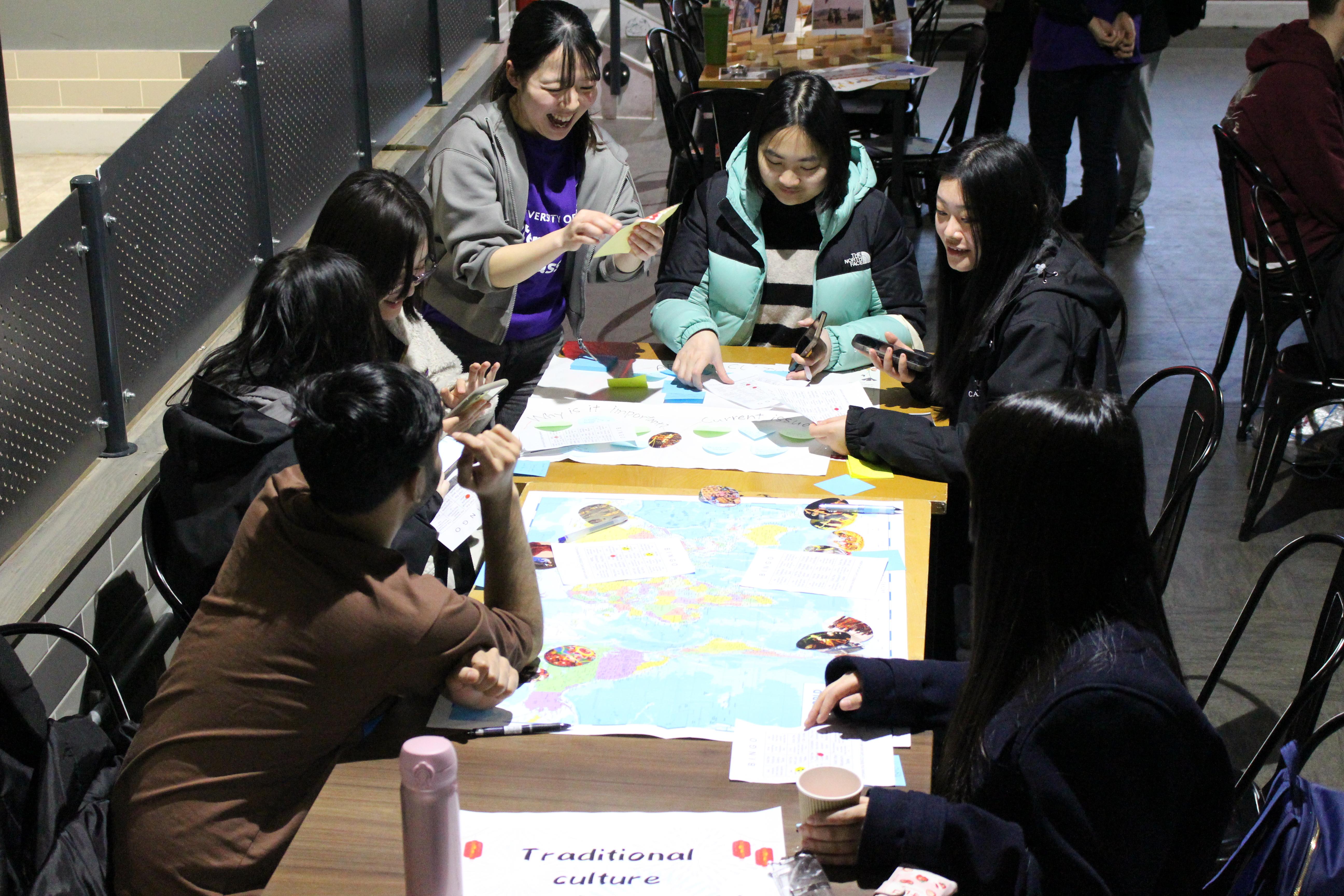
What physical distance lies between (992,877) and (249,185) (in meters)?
2.74

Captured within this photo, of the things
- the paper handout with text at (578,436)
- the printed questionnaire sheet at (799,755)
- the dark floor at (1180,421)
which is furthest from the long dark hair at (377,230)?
the dark floor at (1180,421)

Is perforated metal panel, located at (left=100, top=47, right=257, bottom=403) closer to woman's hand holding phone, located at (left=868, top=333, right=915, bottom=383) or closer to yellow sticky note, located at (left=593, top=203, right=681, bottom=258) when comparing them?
yellow sticky note, located at (left=593, top=203, right=681, bottom=258)

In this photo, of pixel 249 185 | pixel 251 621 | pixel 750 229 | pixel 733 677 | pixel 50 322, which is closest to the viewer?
pixel 251 621

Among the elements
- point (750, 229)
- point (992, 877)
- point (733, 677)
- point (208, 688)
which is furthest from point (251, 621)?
point (750, 229)

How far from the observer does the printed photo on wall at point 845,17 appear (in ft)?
19.0

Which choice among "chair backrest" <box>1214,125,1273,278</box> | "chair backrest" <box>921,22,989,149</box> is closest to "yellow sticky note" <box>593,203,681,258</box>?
"chair backrest" <box>1214,125,1273,278</box>

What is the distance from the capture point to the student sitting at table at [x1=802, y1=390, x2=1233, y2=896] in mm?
1247

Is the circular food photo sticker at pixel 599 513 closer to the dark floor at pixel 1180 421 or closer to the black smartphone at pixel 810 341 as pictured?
the black smartphone at pixel 810 341

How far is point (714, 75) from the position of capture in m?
5.59

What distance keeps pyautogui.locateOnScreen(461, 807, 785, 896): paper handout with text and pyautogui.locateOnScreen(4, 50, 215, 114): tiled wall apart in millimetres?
4609

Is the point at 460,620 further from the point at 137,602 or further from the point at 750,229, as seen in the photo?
the point at 750,229

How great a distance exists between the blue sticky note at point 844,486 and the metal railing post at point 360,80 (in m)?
2.41

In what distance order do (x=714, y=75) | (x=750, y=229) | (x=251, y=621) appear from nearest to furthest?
(x=251, y=621)
(x=750, y=229)
(x=714, y=75)

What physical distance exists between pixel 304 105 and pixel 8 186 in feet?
3.13
